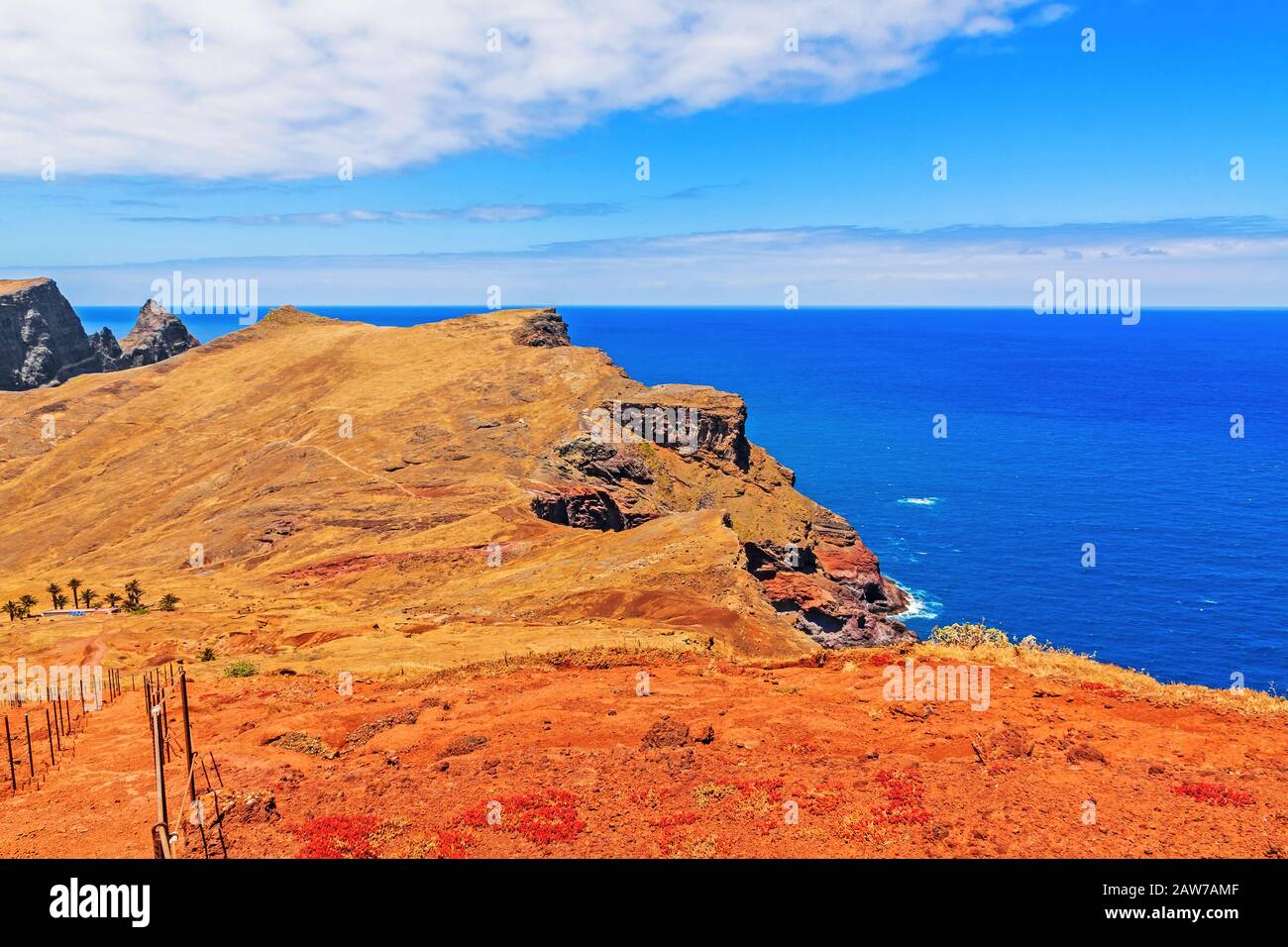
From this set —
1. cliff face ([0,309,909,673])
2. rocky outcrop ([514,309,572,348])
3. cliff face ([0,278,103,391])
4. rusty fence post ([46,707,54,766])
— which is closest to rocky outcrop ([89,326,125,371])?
cliff face ([0,278,103,391])

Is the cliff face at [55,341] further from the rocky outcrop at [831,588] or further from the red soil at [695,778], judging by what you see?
the red soil at [695,778]

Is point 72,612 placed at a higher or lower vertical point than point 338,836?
higher

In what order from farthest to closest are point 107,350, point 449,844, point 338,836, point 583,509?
point 107,350, point 583,509, point 338,836, point 449,844

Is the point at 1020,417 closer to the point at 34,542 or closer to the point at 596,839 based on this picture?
the point at 34,542

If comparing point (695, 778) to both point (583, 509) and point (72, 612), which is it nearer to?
point (72, 612)

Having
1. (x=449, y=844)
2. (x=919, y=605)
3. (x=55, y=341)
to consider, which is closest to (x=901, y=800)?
(x=449, y=844)

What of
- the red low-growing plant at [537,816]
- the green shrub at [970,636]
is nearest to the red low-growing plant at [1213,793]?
the red low-growing plant at [537,816]

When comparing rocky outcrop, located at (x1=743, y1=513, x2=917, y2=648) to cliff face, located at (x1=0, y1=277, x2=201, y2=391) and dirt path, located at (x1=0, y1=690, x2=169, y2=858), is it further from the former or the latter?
cliff face, located at (x1=0, y1=277, x2=201, y2=391)
